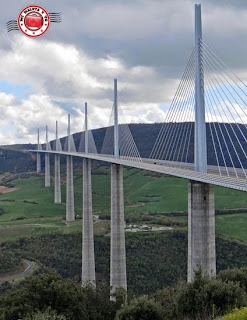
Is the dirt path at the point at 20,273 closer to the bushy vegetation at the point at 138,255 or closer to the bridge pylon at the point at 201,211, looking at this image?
the bushy vegetation at the point at 138,255

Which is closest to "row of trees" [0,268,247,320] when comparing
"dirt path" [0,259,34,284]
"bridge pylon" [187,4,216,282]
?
"bridge pylon" [187,4,216,282]

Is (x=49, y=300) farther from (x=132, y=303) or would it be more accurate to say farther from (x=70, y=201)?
(x=70, y=201)

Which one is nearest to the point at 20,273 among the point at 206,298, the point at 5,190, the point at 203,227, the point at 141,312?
the point at 203,227

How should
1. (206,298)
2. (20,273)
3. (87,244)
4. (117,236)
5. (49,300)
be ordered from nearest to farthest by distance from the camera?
(206,298)
(49,300)
(117,236)
(20,273)
(87,244)

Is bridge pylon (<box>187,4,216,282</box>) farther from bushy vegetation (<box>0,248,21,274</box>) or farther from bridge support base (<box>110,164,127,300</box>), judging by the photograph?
bushy vegetation (<box>0,248,21,274</box>)

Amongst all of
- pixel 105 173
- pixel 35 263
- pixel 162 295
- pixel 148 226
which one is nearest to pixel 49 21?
pixel 162 295

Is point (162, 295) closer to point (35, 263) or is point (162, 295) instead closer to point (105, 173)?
point (35, 263)
